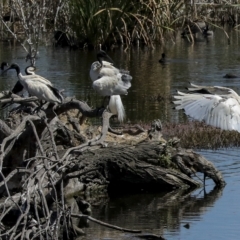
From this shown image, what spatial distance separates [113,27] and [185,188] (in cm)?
2230

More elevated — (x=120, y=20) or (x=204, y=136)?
(x=120, y=20)

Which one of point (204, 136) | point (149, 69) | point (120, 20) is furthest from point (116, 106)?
point (120, 20)

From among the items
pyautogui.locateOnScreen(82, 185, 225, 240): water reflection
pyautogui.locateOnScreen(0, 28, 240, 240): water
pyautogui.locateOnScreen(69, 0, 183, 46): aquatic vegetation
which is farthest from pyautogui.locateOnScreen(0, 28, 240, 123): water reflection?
pyautogui.locateOnScreen(82, 185, 225, 240): water reflection

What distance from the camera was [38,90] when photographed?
11.6m

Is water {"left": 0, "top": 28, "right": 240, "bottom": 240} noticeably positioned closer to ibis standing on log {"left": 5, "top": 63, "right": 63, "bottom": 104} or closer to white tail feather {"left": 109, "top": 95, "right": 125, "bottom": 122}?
ibis standing on log {"left": 5, "top": 63, "right": 63, "bottom": 104}

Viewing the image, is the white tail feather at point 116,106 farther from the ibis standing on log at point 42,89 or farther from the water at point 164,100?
the ibis standing on log at point 42,89

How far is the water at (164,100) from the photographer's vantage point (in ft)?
33.9

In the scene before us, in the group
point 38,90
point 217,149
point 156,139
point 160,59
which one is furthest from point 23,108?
point 160,59

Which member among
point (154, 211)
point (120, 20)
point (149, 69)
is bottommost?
point (149, 69)

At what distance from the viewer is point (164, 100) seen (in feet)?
67.4

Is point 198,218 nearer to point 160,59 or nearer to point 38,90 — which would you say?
point 38,90

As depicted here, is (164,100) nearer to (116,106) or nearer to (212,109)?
(116,106)

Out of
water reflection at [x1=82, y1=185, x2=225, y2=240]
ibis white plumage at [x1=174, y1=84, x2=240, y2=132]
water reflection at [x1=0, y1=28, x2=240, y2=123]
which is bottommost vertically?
water reflection at [x1=0, y1=28, x2=240, y2=123]

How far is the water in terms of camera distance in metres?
10.3
